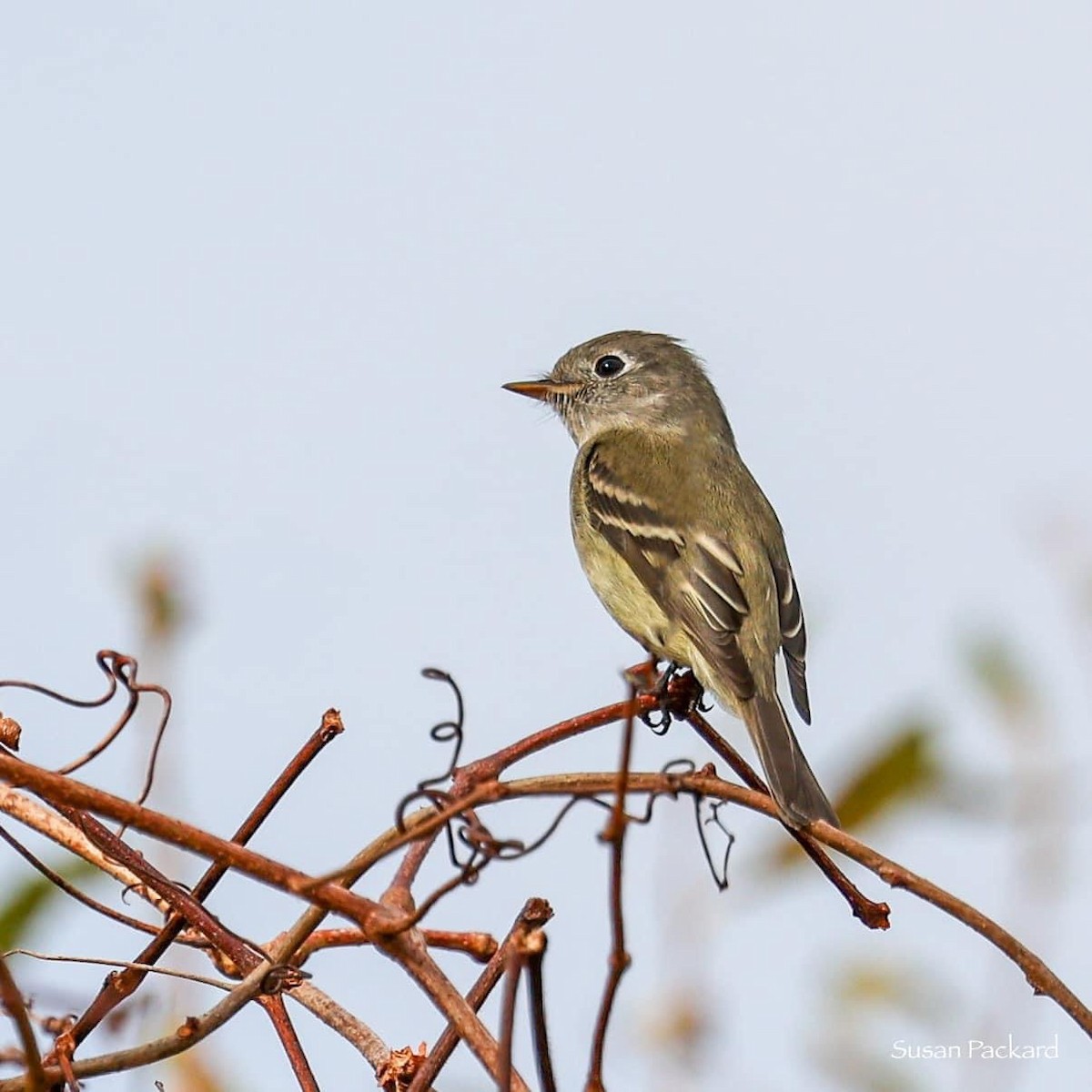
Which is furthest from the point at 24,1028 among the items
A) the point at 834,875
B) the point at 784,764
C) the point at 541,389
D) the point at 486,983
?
the point at 541,389

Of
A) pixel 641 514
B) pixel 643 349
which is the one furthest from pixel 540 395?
pixel 641 514

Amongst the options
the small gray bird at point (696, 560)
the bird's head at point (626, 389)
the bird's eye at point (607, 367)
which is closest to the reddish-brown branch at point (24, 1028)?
the small gray bird at point (696, 560)

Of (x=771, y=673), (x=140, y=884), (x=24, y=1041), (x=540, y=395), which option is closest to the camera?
(x=24, y=1041)

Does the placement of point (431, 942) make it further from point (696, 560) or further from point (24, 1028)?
point (696, 560)

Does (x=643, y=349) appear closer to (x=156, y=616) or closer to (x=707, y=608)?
(x=707, y=608)

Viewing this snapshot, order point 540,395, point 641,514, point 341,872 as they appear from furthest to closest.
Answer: point 540,395, point 641,514, point 341,872

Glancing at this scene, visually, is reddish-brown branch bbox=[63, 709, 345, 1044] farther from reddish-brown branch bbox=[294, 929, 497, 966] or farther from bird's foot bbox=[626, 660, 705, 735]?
bird's foot bbox=[626, 660, 705, 735]
